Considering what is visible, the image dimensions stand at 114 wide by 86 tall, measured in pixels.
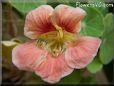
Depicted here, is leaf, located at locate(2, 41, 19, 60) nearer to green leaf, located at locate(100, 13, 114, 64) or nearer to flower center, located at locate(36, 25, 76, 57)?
flower center, located at locate(36, 25, 76, 57)

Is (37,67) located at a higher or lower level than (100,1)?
lower

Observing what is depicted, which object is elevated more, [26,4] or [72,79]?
[26,4]

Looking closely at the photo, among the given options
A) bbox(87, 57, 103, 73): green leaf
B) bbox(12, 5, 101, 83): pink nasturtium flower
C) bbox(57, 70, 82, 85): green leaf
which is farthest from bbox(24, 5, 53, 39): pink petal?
bbox(57, 70, 82, 85): green leaf

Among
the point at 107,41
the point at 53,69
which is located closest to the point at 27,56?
the point at 53,69

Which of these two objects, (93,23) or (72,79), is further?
(72,79)

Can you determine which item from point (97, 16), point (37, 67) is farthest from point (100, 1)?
point (37, 67)

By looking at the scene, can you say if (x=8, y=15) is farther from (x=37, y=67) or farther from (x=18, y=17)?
(x=37, y=67)

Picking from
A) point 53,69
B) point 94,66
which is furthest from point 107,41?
point 53,69

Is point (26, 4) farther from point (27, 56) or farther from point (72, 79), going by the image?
point (72, 79)
